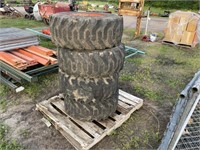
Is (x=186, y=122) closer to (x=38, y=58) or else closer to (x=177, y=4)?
(x=38, y=58)

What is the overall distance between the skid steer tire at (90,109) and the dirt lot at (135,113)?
0.30 meters

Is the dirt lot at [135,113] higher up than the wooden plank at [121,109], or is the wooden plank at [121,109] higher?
the wooden plank at [121,109]

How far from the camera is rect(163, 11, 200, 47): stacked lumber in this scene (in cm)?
593

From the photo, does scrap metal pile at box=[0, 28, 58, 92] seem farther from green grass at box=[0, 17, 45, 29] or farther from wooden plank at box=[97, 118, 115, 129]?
green grass at box=[0, 17, 45, 29]

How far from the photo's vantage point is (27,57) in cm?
361

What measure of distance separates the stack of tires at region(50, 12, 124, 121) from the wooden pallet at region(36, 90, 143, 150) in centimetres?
13

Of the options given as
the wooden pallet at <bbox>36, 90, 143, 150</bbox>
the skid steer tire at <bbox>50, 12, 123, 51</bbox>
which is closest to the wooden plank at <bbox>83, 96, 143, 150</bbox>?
the wooden pallet at <bbox>36, 90, 143, 150</bbox>

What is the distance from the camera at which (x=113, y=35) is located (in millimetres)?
1989

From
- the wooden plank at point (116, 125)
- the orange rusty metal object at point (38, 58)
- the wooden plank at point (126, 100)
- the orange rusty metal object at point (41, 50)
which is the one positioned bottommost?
the wooden plank at point (116, 125)

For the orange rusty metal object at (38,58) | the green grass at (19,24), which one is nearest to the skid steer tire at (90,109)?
the orange rusty metal object at (38,58)

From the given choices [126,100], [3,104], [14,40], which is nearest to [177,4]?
[14,40]

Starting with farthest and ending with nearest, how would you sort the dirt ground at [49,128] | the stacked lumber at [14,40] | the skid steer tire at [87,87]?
the stacked lumber at [14,40] → the dirt ground at [49,128] → the skid steer tire at [87,87]

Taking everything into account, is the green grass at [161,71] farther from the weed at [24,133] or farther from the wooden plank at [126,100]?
the weed at [24,133]

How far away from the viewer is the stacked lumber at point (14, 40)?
12.4ft
